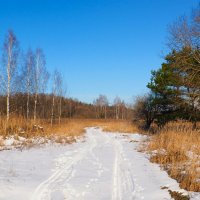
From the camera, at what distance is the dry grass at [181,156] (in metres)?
6.89

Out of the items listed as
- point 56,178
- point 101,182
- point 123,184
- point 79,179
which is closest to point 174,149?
point 123,184

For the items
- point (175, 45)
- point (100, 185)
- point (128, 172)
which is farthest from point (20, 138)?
point (175, 45)

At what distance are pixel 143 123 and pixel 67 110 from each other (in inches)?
2166

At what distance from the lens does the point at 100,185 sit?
21.3 feet

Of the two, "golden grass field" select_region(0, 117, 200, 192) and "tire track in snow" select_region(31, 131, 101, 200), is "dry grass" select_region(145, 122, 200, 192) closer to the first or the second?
"golden grass field" select_region(0, 117, 200, 192)

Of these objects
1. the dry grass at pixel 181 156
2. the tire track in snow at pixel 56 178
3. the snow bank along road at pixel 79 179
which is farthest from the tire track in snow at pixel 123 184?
the dry grass at pixel 181 156

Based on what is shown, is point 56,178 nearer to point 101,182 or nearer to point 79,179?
point 79,179

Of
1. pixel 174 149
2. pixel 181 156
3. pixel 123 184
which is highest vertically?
pixel 174 149

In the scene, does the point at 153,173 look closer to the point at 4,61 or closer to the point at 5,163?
the point at 5,163

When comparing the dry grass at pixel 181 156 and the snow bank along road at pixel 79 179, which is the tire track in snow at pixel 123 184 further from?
the dry grass at pixel 181 156

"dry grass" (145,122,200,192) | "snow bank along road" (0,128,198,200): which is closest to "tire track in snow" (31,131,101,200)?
"snow bank along road" (0,128,198,200)

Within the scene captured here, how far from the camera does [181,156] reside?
32.2 ft

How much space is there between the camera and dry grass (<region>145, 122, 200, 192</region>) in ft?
22.6

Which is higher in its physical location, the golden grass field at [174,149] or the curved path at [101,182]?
the golden grass field at [174,149]
